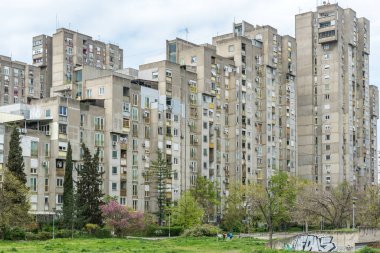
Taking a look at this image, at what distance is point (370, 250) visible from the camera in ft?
209

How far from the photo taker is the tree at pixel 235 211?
429ft

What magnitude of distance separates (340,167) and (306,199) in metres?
46.7

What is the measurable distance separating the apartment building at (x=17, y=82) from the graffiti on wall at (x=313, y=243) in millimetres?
121487

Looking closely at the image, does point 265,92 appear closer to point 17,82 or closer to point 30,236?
point 17,82

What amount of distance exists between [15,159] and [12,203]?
1036 cm

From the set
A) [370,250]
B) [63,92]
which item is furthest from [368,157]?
[370,250]

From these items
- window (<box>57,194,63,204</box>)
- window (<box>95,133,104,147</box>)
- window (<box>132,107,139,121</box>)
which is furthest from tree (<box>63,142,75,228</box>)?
window (<box>132,107,139,121</box>)

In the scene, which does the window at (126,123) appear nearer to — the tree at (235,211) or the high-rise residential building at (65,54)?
the tree at (235,211)

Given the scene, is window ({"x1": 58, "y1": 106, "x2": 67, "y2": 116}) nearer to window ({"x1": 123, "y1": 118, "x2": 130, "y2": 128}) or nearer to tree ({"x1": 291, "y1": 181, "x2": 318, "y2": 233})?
window ({"x1": 123, "y1": 118, "x2": 130, "y2": 128})

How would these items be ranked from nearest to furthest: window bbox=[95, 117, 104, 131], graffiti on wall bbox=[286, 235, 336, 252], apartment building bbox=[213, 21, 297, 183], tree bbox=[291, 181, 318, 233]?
graffiti on wall bbox=[286, 235, 336, 252] → window bbox=[95, 117, 104, 131] → tree bbox=[291, 181, 318, 233] → apartment building bbox=[213, 21, 297, 183]

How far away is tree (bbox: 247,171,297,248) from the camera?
12719 centimetres

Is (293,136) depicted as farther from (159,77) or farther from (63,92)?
(63,92)

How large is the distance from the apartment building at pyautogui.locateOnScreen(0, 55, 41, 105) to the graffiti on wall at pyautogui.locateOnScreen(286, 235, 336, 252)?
121 metres

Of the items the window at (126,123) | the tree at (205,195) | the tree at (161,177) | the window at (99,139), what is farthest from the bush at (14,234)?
the tree at (205,195)
